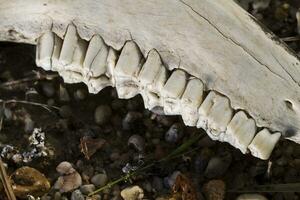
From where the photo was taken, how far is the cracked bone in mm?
2344

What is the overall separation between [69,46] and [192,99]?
0.45 meters

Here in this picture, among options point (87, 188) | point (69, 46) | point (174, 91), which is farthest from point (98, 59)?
point (87, 188)

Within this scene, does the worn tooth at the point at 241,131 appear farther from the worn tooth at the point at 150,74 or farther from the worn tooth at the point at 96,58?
the worn tooth at the point at 96,58

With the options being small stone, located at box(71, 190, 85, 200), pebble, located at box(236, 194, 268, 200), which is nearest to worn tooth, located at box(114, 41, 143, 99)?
small stone, located at box(71, 190, 85, 200)

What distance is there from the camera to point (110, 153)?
2.62 meters

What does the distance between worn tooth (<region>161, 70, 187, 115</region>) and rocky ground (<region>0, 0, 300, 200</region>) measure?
30 centimetres

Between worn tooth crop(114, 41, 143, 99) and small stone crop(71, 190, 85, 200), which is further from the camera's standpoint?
small stone crop(71, 190, 85, 200)

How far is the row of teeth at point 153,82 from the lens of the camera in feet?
7.56

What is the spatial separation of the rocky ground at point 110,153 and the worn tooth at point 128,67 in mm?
335

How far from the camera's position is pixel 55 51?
236 cm

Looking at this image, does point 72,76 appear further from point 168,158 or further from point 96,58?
point 168,158

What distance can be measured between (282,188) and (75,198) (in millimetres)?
735

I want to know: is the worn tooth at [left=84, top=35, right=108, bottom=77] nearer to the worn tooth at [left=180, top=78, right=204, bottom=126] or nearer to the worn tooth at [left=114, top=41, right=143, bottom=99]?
the worn tooth at [left=114, top=41, right=143, bottom=99]

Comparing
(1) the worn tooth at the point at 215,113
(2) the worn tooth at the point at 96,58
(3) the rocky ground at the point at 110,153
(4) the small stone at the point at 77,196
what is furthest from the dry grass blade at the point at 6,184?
(1) the worn tooth at the point at 215,113
